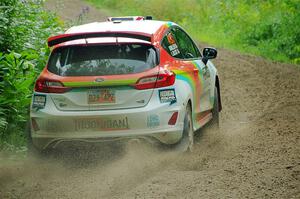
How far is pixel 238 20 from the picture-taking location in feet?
99.3

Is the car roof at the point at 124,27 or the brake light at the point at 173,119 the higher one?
the car roof at the point at 124,27

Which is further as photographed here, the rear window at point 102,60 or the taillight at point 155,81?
the rear window at point 102,60

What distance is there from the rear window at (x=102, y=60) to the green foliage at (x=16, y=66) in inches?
43.2

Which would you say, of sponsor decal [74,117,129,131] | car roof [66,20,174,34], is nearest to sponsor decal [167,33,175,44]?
car roof [66,20,174,34]

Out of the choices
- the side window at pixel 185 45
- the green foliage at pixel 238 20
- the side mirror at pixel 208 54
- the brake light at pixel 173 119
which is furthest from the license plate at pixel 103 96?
the green foliage at pixel 238 20

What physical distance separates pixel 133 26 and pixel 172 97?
3.95 feet

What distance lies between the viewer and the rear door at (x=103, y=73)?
8867mm

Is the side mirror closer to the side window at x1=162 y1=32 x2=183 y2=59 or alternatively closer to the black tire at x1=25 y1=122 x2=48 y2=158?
Answer: the side window at x1=162 y1=32 x2=183 y2=59

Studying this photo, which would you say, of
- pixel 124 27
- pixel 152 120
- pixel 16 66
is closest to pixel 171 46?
pixel 124 27

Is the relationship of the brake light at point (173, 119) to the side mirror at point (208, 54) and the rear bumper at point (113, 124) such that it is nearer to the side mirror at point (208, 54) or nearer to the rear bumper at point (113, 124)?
the rear bumper at point (113, 124)

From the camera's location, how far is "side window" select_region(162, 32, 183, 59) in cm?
965

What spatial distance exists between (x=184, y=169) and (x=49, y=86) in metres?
1.80

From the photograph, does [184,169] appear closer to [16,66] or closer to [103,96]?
[103,96]

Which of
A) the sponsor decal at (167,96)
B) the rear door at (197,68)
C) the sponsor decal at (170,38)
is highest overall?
the sponsor decal at (170,38)
